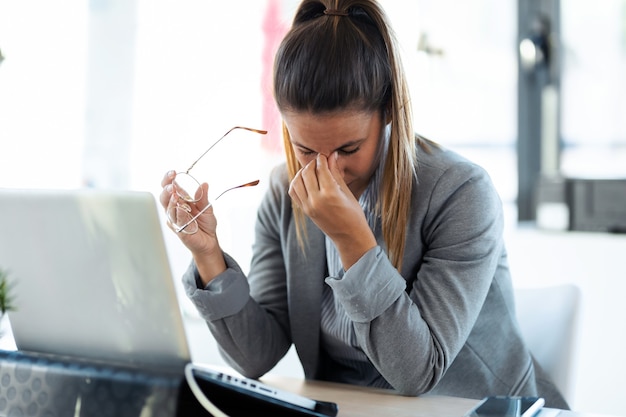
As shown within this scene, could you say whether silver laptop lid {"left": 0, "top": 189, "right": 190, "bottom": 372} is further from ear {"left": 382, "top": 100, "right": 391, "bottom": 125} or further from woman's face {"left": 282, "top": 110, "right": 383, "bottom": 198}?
ear {"left": 382, "top": 100, "right": 391, "bottom": 125}

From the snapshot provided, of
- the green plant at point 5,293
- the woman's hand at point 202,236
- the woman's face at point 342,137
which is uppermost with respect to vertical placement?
the woman's face at point 342,137

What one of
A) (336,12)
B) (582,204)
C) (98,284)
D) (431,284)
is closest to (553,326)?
(431,284)

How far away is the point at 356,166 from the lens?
3.75 feet

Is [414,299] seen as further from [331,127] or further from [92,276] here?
[92,276]

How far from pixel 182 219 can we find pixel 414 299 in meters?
0.36

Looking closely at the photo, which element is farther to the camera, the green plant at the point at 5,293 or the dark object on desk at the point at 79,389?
the green plant at the point at 5,293

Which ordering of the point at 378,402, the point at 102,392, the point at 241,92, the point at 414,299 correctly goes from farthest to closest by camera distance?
the point at 241,92, the point at 414,299, the point at 378,402, the point at 102,392

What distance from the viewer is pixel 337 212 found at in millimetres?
1044

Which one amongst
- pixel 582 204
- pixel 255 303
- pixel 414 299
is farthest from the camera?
pixel 582 204

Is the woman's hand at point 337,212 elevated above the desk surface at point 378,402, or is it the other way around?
the woman's hand at point 337,212

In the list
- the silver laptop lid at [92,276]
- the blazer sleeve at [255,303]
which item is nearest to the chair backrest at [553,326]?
the blazer sleeve at [255,303]

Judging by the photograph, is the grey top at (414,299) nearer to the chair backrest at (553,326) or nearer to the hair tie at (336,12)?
the chair backrest at (553,326)

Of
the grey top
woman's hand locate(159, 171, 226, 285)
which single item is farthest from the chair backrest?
woman's hand locate(159, 171, 226, 285)

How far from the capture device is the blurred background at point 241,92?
105 inches
